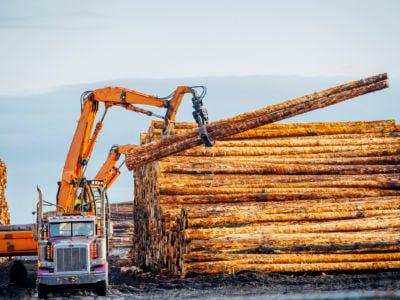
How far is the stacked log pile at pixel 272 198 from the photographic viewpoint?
19641 millimetres

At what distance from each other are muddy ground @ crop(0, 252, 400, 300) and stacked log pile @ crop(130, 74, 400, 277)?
0.50 m

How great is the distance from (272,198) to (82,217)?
6.66 m

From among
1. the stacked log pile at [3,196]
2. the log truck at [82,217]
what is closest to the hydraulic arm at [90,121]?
the log truck at [82,217]

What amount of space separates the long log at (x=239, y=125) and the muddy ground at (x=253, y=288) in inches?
154

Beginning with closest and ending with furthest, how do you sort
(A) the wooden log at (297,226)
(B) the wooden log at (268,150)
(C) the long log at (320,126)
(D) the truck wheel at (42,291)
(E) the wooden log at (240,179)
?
1. (D) the truck wheel at (42,291)
2. (A) the wooden log at (297,226)
3. (E) the wooden log at (240,179)
4. (B) the wooden log at (268,150)
5. (C) the long log at (320,126)

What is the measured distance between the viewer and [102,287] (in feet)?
58.9

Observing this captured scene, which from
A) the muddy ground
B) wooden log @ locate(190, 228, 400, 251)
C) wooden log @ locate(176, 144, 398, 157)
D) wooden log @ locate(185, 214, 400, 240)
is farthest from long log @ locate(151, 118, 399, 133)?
wooden log @ locate(190, 228, 400, 251)

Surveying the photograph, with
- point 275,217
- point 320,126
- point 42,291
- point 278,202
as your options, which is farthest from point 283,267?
point 320,126

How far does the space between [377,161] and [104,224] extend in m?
11.2

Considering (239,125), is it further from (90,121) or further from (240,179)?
(90,121)

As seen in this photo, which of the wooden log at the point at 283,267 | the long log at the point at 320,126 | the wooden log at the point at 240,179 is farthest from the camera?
the long log at the point at 320,126

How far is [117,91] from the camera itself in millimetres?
23625

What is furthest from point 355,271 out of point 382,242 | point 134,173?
point 134,173

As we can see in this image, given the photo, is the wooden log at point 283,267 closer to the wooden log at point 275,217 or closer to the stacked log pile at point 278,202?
the stacked log pile at point 278,202
